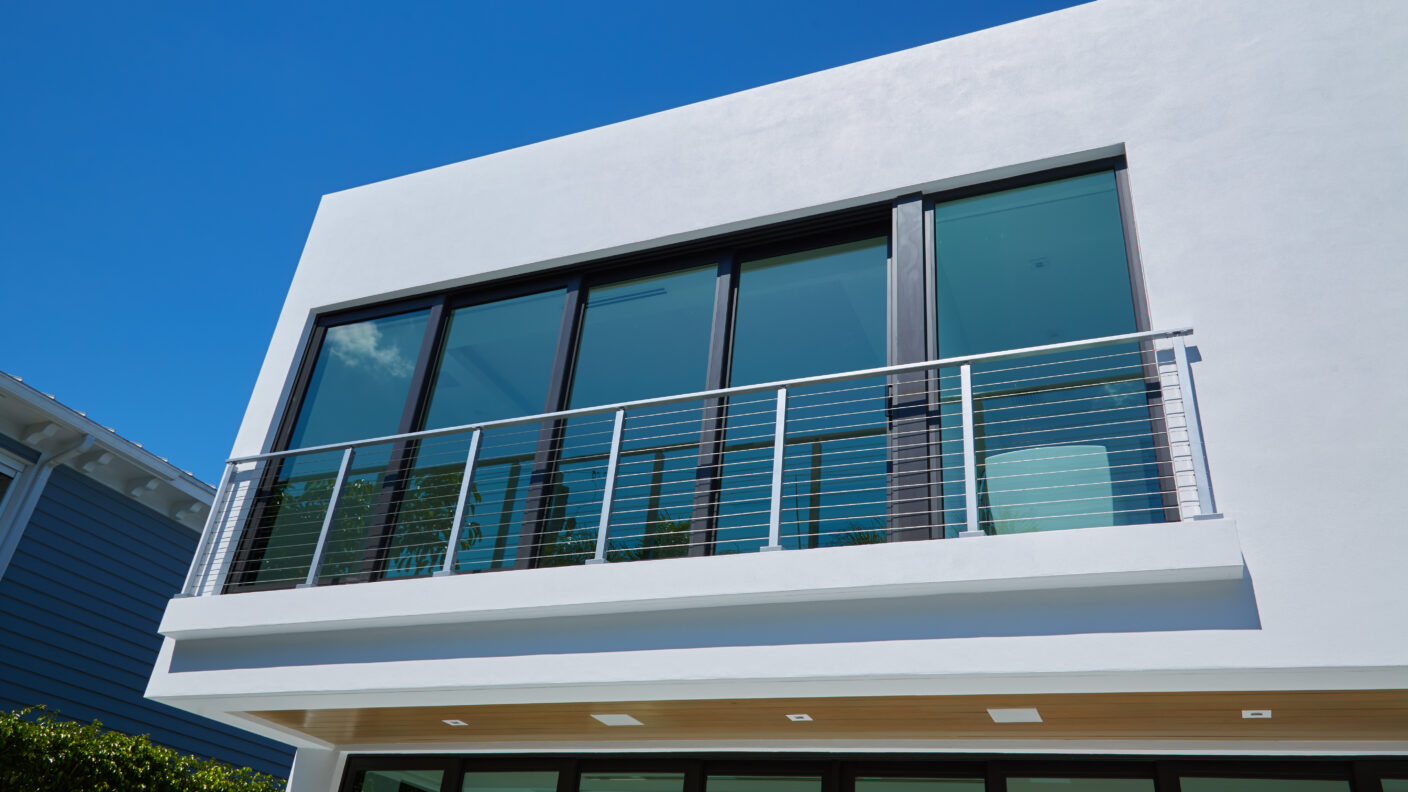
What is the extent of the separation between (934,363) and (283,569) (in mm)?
4450

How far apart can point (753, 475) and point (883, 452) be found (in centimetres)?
71

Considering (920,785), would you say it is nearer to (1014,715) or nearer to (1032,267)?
(1014,715)

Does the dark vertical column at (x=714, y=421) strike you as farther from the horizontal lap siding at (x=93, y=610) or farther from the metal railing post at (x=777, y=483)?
the horizontal lap siding at (x=93, y=610)

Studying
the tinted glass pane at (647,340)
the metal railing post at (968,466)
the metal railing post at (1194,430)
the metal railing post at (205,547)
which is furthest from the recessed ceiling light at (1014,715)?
the metal railing post at (205,547)

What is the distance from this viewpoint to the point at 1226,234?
4.87 meters

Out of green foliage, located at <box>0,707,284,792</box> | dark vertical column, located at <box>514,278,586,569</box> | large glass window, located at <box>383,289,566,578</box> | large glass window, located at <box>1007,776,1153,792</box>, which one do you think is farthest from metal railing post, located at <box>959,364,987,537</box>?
green foliage, located at <box>0,707,284,792</box>

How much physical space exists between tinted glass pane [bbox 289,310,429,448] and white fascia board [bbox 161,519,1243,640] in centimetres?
154

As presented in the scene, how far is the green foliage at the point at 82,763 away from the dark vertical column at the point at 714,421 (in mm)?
4332

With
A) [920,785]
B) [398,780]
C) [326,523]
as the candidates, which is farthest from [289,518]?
[920,785]

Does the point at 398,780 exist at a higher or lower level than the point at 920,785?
lower

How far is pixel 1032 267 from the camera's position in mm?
5668

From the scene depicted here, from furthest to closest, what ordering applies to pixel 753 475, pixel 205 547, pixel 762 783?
1. pixel 205 547
2. pixel 762 783
3. pixel 753 475

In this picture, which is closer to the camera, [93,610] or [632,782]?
[632,782]

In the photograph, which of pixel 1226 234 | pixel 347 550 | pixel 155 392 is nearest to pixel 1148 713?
pixel 1226 234
